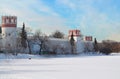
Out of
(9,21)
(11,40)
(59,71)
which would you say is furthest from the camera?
(9,21)

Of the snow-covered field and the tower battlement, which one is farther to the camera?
the tower battlement

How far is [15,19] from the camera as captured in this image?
91.8 m

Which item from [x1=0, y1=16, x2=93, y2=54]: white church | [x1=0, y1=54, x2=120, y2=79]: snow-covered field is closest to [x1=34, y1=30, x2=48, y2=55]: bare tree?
[x1=0, y1=16, x2=93, y2=54]: white church

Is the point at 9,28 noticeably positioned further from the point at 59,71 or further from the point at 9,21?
the point at 59,71

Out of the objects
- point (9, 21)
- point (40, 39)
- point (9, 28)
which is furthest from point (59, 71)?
point (9, 28)

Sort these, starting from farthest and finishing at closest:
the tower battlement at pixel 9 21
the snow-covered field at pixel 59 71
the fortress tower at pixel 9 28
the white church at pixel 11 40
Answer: the tower battlement at pixel 9 21, the fortress tower at pixel 9 28, the white church at pixel 11 40, the snow-covered field at pixel 59 71

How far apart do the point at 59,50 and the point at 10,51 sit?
31.3m

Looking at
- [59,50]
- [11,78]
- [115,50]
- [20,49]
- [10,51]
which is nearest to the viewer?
[11,78]

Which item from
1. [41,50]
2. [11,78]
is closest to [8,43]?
[41,50]

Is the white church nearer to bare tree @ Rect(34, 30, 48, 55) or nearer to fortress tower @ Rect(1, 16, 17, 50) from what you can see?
fortress tower @ Rect(1, 16, 17, 50)

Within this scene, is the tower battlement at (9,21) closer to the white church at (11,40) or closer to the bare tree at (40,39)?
the white church at (11,40)

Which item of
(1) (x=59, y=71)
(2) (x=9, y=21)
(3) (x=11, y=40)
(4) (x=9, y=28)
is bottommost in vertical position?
(1) (x=59, y=71)

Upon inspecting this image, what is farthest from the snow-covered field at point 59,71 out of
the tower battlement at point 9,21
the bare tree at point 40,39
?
the tower battlement at point 9,21

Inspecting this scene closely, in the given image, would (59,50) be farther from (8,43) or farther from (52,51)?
(8,43)
